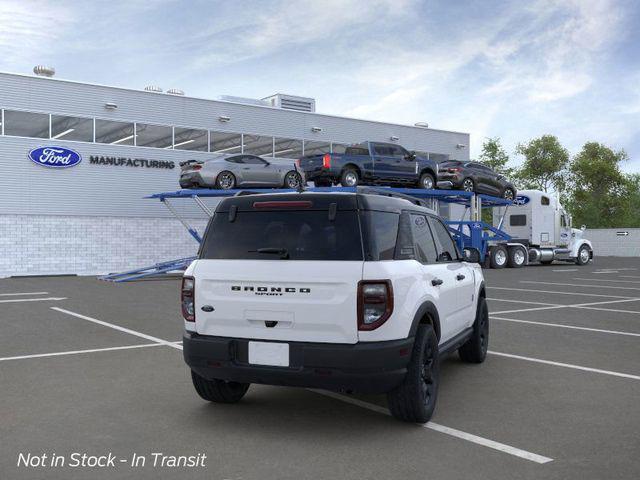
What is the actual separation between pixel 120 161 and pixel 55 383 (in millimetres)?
21759

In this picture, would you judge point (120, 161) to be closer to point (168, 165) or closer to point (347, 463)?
point (168, 165)

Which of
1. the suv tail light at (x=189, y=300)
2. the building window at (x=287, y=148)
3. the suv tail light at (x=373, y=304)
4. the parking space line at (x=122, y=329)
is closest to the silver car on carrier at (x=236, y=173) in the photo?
the building window at (x=287, y=148)

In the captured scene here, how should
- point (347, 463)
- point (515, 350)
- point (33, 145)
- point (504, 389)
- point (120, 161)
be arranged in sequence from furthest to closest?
point (120, 161) < point (33, 145) < point (515, 350) < point (504, 389) < point (347, 463)

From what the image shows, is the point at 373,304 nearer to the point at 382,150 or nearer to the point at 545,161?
the point at 382,150

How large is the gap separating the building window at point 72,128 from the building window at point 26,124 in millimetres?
326

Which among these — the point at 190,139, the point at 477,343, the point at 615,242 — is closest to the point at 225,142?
the point at 190,139

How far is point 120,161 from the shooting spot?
2694cm

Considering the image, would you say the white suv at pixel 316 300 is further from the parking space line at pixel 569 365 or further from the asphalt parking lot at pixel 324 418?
the parking space line at pixel 569 365

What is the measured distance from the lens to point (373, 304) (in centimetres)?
464

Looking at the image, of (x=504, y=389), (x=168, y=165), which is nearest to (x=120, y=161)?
(x=168, y=165)

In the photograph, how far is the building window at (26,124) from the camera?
80.6 feet

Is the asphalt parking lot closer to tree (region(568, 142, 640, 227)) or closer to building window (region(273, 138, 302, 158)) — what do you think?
building window (region(273, 138, 302, 158))

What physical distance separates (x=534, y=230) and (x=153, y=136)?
17599 mm

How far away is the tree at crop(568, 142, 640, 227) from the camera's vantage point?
6462cm
